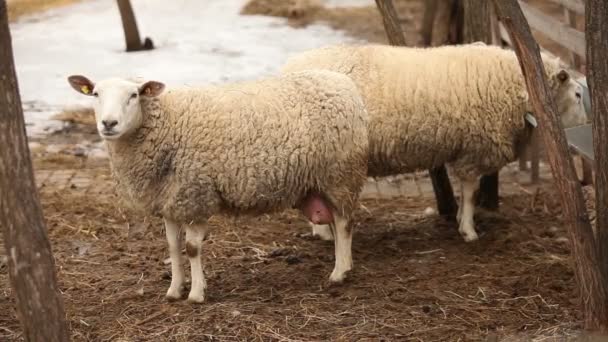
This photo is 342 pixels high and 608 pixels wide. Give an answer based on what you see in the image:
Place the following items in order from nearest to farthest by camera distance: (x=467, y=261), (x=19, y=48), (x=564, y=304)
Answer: (x=564, y=304), (x=467, y=261), (x=19, y=48)

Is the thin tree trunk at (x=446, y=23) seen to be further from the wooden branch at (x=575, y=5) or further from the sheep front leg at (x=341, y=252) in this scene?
the sheep front leg at (x=341, y=252)

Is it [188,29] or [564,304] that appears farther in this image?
[188,29]

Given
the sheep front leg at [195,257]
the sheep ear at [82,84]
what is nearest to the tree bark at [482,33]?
the sheep front leg at [195,257]

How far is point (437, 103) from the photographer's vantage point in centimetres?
694

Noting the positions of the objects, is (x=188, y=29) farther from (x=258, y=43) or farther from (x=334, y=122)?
(x=334, y=122)

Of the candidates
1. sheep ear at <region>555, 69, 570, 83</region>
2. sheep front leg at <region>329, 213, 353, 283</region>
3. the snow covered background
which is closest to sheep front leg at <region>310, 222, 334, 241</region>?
sheep front leg at <region>329, 213, 353, 283</region>

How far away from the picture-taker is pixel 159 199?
5926 mm

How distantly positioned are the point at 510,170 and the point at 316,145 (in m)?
3.63

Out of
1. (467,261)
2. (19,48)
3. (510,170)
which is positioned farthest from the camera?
(19,48)

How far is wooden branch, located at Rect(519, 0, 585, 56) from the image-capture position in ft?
24.1

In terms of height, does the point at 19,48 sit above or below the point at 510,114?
below

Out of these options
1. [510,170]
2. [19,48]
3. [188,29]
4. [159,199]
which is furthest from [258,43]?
[159,199]

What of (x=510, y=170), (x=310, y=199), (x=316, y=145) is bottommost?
(x=510, y=170)

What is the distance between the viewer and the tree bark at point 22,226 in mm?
4430
